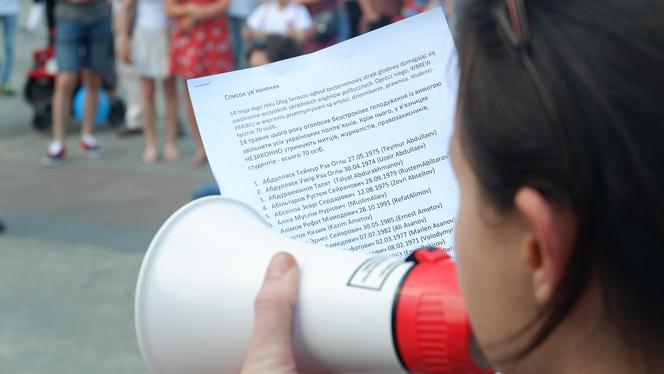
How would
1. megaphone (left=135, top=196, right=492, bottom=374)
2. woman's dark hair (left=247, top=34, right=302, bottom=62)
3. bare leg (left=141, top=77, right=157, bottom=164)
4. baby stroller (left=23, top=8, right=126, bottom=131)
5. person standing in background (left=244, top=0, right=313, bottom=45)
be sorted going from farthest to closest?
baby stroller (left=23, top=8, right=126, bottom=131), bare leg (left=141, top=77, right=157, bottom=164), person standing in background (left=244, top=0, right=313, bottom=45), woman's dark hair (left=247, top=34, right=302, bottom=62), megaphone (left=135, top=196, right=492, bottom=374)

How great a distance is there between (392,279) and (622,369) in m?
0.28

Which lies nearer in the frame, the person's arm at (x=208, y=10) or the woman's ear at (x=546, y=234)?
the woman's ear at (x=546, y=234)

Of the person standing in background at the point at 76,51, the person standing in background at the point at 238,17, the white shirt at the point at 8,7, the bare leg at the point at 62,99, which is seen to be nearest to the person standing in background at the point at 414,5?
Answer: the person standing in background at the point at 238,17

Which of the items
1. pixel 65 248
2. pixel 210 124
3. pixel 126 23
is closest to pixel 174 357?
pixel 210 124

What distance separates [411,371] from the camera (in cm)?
107

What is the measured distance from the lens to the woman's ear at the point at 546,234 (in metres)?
0.84

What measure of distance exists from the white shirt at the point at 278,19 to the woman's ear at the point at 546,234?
6.37 meters

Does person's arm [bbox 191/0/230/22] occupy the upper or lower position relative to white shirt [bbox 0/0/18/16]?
lower

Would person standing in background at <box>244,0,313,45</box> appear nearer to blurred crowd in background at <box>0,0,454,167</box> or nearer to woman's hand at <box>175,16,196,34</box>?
blurred crowd in background at <box>0,0,454,167</box>

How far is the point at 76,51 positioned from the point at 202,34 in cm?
121

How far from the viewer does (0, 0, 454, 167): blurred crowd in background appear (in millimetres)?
6914

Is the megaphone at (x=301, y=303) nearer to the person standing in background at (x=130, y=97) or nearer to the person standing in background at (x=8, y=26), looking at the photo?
the person standing in background at (x=130, y=97)

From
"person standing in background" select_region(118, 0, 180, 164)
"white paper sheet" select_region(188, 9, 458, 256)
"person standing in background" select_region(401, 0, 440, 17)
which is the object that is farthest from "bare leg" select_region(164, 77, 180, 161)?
"white paper sheet" select_region(188, 9, 458, 256)

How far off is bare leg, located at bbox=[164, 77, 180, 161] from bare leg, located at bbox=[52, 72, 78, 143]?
0.69 metres
